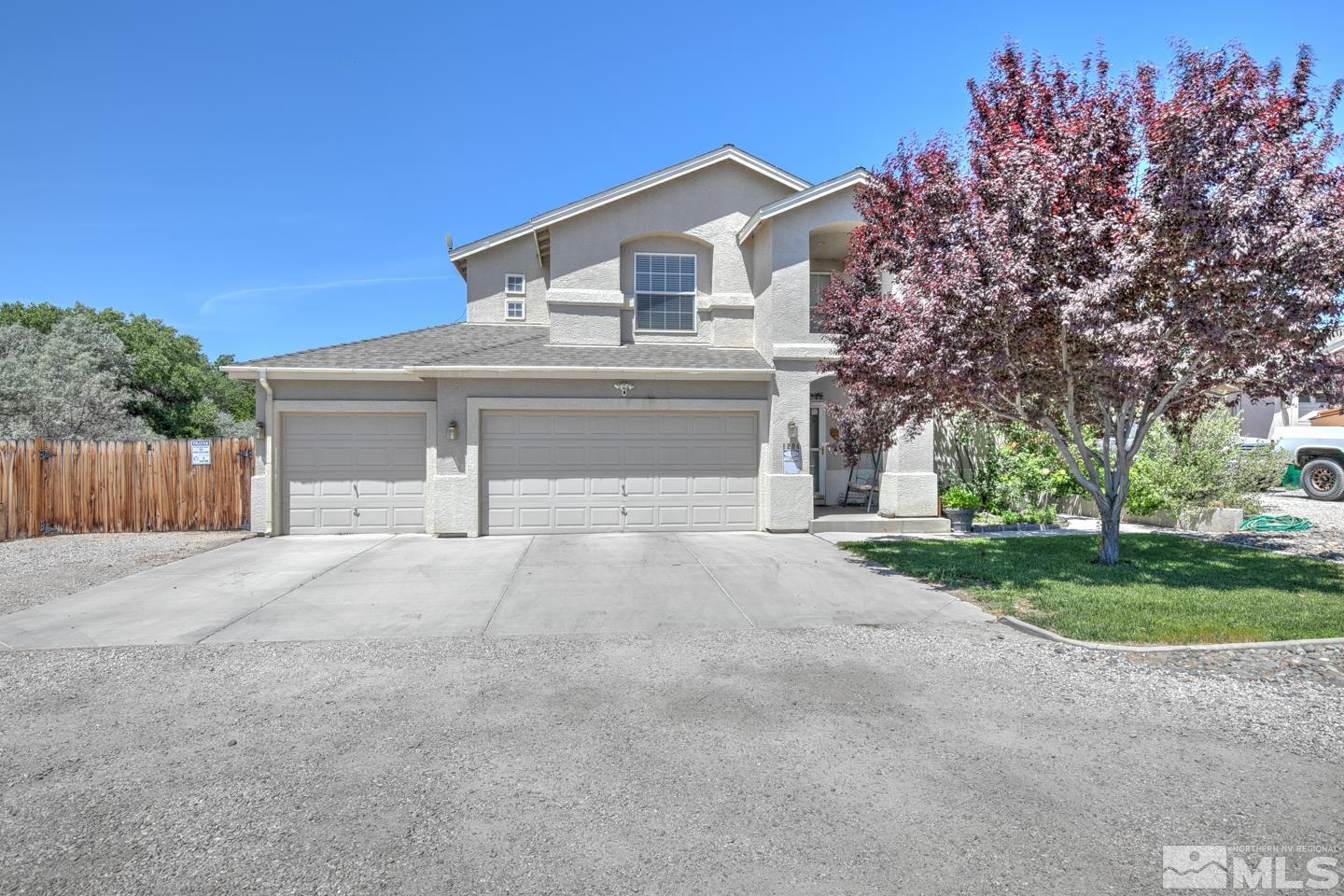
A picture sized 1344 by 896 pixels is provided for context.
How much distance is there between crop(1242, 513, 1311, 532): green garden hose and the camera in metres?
12.7

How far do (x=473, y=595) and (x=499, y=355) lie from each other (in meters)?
6.34

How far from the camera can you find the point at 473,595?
8.13m

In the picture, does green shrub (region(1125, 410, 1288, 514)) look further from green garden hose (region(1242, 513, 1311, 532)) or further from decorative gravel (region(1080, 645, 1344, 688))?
decorative gravel (region(1080, 645, 1344, 688))

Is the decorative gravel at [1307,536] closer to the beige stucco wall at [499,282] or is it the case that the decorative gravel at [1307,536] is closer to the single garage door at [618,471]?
the single garage door at [618,471]

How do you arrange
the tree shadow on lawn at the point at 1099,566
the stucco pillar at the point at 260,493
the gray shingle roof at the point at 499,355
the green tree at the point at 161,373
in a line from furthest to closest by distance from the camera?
the green tree at the point at 161,373 → the stucco pillar at the point at 260,493 → the gray shingle roof at the point at 499,355 → the tree shadow on lawn at the point at 1099,566

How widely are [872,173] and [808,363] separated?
426 centimetres

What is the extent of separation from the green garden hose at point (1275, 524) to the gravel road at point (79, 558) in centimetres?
1789

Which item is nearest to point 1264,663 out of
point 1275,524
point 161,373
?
point 1275,524

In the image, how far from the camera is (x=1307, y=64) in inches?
286

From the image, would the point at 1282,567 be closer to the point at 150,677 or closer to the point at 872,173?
the point at 872,173

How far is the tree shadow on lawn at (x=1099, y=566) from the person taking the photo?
8.44m

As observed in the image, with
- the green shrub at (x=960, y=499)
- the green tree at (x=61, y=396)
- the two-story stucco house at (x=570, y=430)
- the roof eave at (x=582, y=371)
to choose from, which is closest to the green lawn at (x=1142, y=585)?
the green shrub at (x=960, y=499)

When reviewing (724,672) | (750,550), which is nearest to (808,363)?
(750,550)

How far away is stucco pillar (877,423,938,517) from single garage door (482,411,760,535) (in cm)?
264
